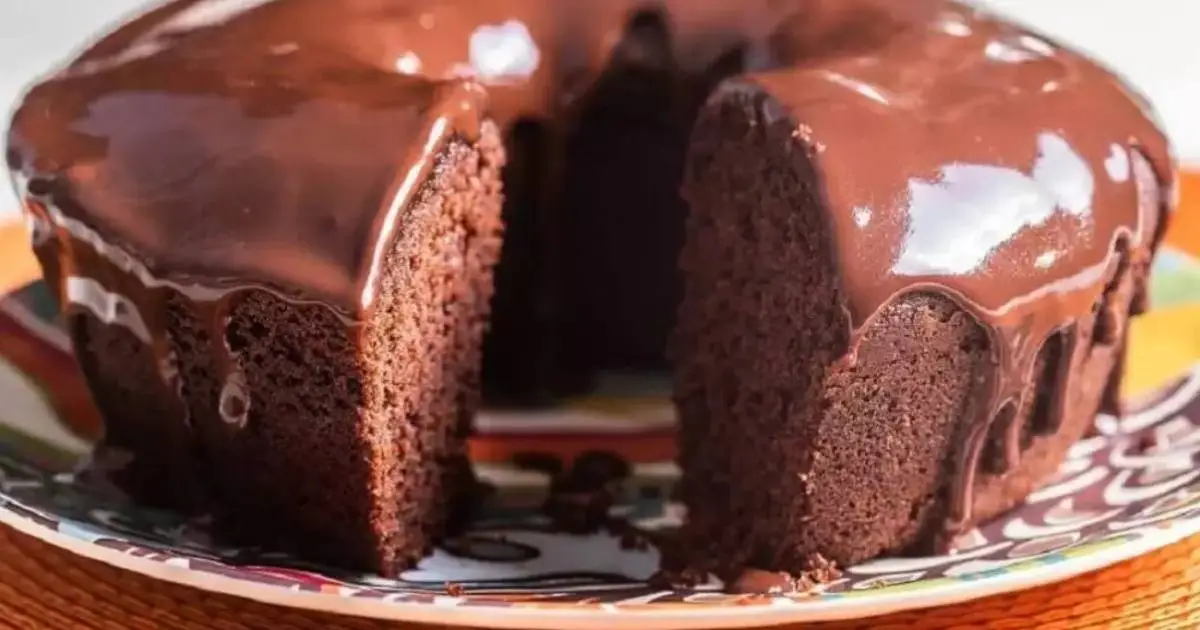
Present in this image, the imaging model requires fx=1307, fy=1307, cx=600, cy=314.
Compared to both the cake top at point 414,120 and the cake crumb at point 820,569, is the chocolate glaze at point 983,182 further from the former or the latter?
the cake crumb at point 820,569

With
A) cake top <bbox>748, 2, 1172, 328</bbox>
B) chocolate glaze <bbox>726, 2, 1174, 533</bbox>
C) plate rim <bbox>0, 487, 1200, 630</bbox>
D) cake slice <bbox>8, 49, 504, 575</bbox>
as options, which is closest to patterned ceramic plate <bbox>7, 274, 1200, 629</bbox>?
plate rim <bbox>0, 487, 1200, 630</bbox>

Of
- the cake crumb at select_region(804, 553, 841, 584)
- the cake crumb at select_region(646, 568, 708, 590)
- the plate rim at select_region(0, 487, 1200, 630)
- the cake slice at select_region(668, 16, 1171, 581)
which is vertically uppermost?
the cake slice at select_region(668, 16, 1171, 581)

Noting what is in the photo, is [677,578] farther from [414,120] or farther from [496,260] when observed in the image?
[414,120]

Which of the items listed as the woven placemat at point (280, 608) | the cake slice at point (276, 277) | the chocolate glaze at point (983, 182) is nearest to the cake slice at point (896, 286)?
the chocolate glaze at point (983, 182)

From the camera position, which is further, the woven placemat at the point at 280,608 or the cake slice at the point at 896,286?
the cake slice at the point at 896,286

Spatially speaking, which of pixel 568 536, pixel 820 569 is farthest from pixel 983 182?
pixel 568 536

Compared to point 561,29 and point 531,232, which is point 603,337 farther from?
point 561,29

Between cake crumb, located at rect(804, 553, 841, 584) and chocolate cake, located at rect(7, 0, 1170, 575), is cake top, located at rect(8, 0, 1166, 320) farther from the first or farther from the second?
cake crumb, located at rect(804, 553, 841, 584)

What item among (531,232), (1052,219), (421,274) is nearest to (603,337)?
(531,232)
